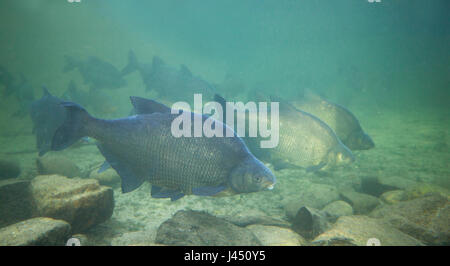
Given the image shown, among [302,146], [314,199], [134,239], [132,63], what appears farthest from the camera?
[132,63]

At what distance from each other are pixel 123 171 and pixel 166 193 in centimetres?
51

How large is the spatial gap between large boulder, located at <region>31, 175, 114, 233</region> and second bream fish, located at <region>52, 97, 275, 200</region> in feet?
3.88

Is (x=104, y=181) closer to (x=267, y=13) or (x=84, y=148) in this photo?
(x=84, y=148)

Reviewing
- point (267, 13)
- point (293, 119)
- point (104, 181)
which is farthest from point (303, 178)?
point (267, 13)

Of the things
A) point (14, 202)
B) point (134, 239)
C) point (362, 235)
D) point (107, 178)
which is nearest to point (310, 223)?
point (362, 235)

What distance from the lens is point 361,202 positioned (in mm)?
4008

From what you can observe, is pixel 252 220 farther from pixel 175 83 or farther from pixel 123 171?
pixel 175 83

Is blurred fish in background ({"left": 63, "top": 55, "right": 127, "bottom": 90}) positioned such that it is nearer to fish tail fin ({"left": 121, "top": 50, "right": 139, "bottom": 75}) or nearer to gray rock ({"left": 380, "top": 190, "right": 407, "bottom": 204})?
fish tail fin ({"left": 121, "top": 50, "right": 139, "bottom": 75})

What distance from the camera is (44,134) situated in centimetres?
522

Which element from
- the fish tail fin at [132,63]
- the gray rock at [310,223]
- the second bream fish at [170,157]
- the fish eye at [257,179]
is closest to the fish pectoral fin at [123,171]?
the second bream fish at [170,157]

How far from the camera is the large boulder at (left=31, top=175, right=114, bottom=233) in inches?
99.0

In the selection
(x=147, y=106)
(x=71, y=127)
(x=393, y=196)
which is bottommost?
(x=393, y=196)

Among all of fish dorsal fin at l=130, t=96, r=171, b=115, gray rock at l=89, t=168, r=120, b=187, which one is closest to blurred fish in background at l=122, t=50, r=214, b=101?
gray rock at l=89, t=168, r=120, b=187

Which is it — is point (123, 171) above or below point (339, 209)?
above
